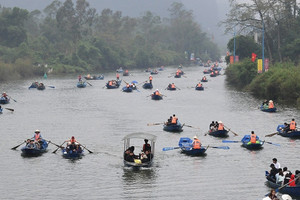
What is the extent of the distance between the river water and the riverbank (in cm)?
281

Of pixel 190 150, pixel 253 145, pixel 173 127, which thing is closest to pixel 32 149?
pixel 190 150

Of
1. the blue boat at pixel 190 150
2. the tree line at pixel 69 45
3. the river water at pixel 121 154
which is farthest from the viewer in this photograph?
the tree line at pixel 69 45

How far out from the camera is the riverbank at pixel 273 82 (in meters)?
69.4

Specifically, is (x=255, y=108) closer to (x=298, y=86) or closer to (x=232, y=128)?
(x=298, y=86)

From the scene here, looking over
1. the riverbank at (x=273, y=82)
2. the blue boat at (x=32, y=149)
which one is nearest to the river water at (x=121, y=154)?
the blue boat at (x=32, y=149)

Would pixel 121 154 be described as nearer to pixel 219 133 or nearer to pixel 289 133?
pixel 219 133

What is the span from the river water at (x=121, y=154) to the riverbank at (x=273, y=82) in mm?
2810

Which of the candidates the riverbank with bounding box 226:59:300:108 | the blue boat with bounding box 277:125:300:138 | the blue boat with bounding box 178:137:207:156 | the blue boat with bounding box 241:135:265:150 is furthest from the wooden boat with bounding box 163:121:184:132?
the riverbank with bounding box 226:59:300:108

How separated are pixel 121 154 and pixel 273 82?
3758 centimetres

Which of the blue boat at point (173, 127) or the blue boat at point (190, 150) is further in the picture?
the blue boat at point (173, 127)

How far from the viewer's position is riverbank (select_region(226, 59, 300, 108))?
228ft

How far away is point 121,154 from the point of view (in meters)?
41.7

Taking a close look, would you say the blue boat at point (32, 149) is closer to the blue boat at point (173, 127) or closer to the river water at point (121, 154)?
the river water at point (121, 154)

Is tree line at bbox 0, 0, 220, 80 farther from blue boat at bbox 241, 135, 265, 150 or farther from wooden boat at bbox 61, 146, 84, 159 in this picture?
blue boat at bbox 241, 135, 265, 150
